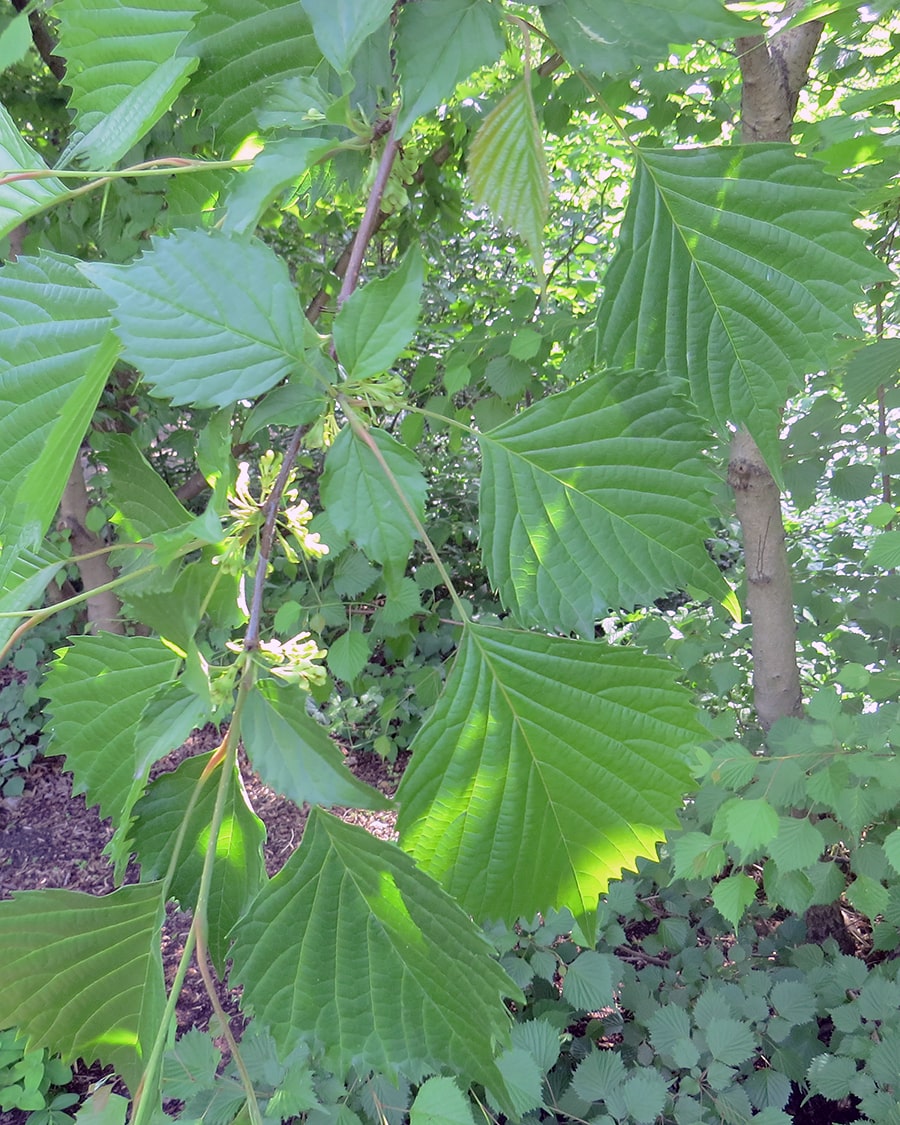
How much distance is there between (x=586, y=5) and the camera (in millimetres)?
365

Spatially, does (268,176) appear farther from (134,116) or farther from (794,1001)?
(794,1001)

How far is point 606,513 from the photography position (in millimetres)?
401

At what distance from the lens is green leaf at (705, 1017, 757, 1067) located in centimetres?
110

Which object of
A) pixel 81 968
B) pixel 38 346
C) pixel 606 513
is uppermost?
pixel 38 346

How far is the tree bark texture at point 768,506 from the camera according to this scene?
2.79 ft

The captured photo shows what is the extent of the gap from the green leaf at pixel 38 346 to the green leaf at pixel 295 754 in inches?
6.1

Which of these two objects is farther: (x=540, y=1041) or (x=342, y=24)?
(x=540, y=1041)

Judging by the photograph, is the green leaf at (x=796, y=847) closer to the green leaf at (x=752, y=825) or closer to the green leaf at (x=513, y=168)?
the green leaf at (x=752, y=825)

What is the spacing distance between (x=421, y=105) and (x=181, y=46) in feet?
0.61

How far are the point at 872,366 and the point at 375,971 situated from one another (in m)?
0.87

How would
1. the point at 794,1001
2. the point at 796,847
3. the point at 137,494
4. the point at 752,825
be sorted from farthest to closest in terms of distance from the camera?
the point at 794,1001 < the point at 796,847 < the point at 752,825 < the point at 137,494

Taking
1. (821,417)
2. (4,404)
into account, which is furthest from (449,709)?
(821,417)

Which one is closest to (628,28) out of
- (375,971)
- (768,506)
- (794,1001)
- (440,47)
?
(440,47)

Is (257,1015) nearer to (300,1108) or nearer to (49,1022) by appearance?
(49,1022)
